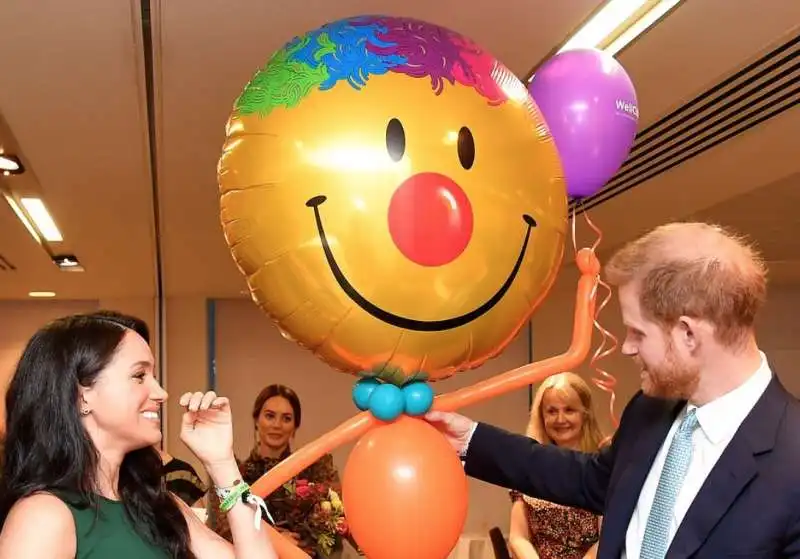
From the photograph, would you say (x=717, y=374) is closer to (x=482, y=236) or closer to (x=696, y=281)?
(x=696, y=281)

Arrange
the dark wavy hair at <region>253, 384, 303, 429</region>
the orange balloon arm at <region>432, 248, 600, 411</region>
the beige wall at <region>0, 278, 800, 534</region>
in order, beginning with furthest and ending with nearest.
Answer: the beige wall at <region>0, 278, 800, 534</region>
the dark wavy hair at <region>253, 384, 303, 429</region>
the orange balloon arm at <region>432, 248, 600, 411</region>

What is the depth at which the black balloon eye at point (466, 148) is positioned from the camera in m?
1.33

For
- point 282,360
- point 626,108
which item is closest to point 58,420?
point 626,108

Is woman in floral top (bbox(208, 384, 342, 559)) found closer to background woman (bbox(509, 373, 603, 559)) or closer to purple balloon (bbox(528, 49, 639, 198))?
background woman (bbox(509, 373, 603, 559))

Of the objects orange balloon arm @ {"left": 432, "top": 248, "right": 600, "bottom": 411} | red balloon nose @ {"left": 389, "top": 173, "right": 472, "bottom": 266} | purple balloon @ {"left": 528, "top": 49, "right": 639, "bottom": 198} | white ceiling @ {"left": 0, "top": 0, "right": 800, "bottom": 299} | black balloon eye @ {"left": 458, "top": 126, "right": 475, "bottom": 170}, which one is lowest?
orange balloon arm @ {"left": 432, "top": 248, "right": 600, "bottom": 411}

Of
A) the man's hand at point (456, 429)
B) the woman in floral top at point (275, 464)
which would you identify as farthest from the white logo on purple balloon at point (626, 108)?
the woman in floral top at point (275, 464)

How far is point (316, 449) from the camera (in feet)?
4.66

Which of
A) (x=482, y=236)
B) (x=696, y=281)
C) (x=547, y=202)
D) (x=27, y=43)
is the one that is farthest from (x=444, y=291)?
(x=27, y=43)

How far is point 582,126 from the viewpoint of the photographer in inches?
65.4

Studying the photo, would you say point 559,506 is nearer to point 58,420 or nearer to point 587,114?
point 587,114

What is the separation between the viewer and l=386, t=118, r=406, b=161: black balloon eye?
4.22ft

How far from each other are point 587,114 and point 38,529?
1.24 m

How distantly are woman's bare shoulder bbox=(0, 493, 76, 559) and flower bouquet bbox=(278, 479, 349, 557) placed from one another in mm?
1090

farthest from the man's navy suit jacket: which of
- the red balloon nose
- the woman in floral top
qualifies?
the woman in floral top
